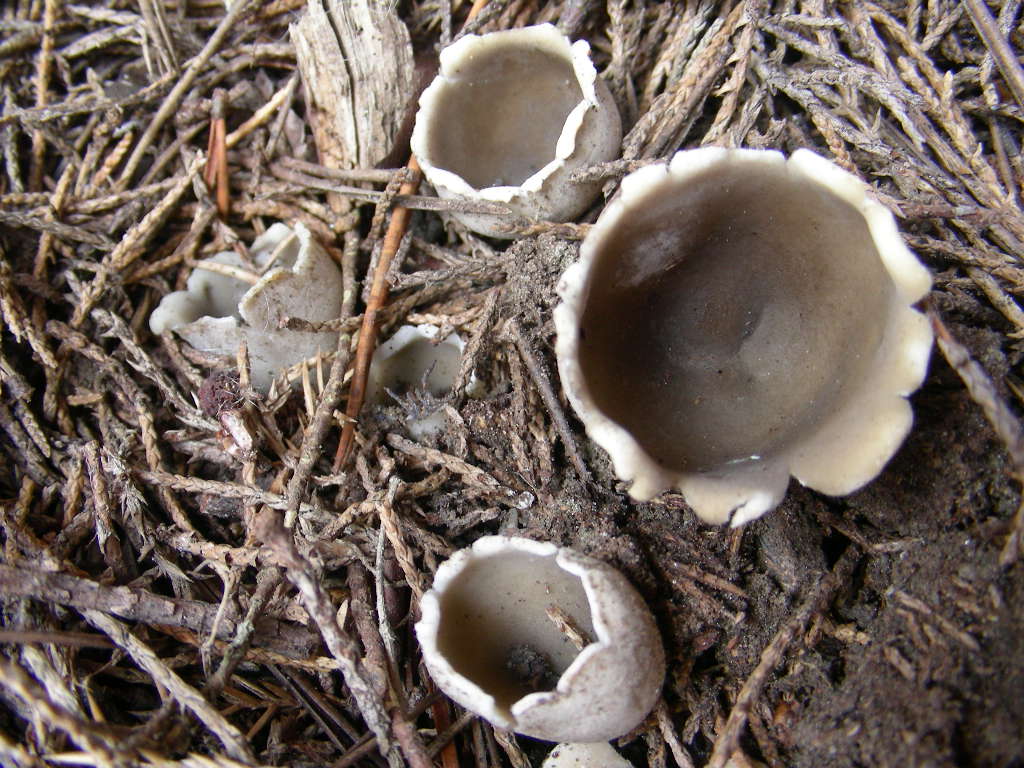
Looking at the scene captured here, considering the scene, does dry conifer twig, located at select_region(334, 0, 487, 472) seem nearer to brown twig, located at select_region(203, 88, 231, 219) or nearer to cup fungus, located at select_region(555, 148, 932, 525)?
brown twig, located at select_region(203, 88, 231, 219)

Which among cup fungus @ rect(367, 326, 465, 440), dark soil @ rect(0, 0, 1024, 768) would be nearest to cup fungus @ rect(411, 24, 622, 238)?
dark soil @ rect(0, 0, 1024, 768)

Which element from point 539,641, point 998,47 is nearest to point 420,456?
point 539,641

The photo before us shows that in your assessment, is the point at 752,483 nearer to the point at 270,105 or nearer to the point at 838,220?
the point at 838,220

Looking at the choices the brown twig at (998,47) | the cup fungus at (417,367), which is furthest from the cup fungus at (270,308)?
the brown twig at (998,47)

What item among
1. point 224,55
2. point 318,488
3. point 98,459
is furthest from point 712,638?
point 224,55

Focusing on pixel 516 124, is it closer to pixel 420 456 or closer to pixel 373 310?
pixel 373 310

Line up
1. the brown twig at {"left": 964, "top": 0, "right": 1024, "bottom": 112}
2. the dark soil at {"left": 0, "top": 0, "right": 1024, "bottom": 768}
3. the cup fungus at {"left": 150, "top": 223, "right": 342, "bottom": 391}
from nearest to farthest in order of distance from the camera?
the dark soil at {"left": 0, "top": 0, "right": 1024, "bottom": 768}, the brown twig at {"left": 964, "top": 0, "right": 1024, "bottom": 112}, the cup fungus at {"left": 150, "top": 223, "right": 342, "bottom": 391}

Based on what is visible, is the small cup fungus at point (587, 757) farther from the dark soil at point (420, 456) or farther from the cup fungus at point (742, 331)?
the cup fungus at point (742, 331)
